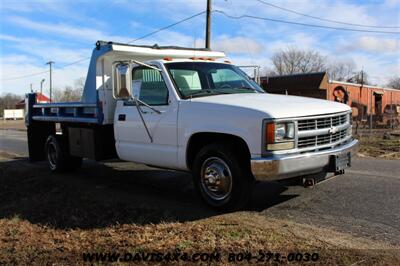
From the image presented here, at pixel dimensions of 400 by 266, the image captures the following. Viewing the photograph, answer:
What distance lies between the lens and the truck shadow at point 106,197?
18.8 ft

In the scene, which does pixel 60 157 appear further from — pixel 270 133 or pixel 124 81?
pixel 270 133

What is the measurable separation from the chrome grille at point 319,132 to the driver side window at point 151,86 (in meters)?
2.03

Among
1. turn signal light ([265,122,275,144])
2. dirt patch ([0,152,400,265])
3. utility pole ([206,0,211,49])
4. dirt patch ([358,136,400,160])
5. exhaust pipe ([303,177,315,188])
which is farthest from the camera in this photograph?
utility pole ([206,0,211,49])

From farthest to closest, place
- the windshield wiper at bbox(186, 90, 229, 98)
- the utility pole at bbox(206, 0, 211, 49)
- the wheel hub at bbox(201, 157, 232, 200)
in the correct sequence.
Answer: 1. the utility pole at bbox(206, 0, 211, 49)
2. the windshield wiper at bbox(186, 90, 229, 98)
3. the wheel hub at bbox(201, 157, 232, 200)

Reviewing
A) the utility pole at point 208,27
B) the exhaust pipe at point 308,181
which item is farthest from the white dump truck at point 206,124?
the utility pole at point 208,27

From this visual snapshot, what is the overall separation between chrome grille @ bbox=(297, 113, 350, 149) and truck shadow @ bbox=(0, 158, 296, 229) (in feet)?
3.80

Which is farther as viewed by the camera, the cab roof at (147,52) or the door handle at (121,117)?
the cab roof at (147,52)

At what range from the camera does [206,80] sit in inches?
263

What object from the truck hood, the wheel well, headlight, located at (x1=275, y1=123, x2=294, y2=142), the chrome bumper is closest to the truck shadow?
the wheel well

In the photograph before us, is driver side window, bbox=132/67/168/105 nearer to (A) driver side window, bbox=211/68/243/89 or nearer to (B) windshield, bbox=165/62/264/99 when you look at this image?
(B) windshield, bbox=165/62/264/99

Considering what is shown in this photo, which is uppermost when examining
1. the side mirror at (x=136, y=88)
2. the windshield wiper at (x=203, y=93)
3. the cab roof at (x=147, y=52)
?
the cab roof at (x=147, y=52)

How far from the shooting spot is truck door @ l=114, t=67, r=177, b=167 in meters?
6.36

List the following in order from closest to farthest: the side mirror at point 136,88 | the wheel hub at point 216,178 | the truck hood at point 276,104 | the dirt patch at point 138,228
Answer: the dirt patch at point 138,228
the truck hood at point 276,104
the wheel hub at point 216,178
the side mirror at point 136,88

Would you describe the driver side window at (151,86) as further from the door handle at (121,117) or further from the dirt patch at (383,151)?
the dirt patch at (383,151)
